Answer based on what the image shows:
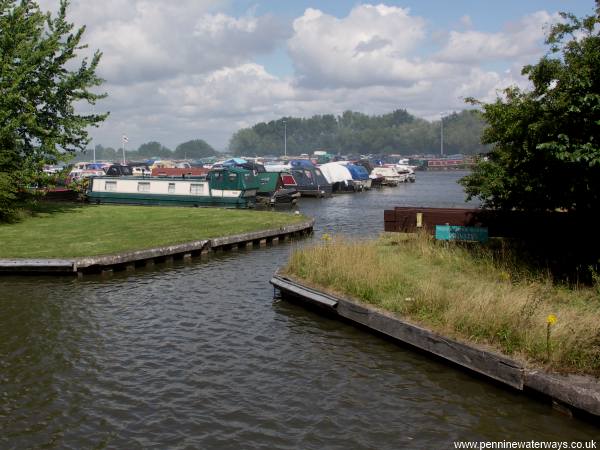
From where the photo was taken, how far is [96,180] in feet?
139

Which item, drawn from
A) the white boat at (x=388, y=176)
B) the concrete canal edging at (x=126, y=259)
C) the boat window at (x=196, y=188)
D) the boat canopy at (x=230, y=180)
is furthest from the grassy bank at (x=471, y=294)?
the white boat at (x=388, y=176)

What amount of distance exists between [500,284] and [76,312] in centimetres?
988

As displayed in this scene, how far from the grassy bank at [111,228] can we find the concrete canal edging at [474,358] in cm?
910

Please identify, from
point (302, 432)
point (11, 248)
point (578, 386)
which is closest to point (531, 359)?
point (578, 386)

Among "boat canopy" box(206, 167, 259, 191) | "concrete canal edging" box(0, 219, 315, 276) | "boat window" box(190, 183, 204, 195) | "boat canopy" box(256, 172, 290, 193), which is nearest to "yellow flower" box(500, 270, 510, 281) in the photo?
"concrete canal edging" box(0, 219, 315, 276)

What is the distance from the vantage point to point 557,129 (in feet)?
A: 36.7

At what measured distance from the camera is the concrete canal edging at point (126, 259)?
17000 mm

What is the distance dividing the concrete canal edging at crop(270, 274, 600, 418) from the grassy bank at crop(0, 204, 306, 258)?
29.9 ft

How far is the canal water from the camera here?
7719 millimetres

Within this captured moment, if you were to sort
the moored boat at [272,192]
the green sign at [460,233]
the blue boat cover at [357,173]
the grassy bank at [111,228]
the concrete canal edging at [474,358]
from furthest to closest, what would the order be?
the blue boat cover at [357,173], the moored boat at [272,192], the grassy bank at [111,228], the green sign at [460,233], the concrete canal edging at [474,358]

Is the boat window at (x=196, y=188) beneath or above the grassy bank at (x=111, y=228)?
above

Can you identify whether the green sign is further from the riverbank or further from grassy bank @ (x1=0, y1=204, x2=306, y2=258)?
grassy bank @ (x1=0, y1=204, x2=306, y2=258)

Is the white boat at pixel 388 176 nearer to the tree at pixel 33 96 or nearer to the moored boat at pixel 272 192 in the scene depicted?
the moored boat at pixel 272 192

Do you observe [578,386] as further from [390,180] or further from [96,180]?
[390,180]
